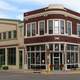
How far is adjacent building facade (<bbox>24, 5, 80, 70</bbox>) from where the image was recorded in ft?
182

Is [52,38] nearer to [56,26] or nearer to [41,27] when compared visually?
[56,26]

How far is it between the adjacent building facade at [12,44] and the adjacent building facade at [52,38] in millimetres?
2539

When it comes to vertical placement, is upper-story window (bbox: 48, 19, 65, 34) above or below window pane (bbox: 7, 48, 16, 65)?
above

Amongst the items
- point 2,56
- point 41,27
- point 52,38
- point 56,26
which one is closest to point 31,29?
point 41,27

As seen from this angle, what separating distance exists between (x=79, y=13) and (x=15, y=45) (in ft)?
45.2

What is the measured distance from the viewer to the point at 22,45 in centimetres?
6219

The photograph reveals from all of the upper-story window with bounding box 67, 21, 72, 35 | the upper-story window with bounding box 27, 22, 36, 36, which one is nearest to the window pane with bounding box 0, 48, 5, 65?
the upper-story window with bounding box 27, 22, 36, 36

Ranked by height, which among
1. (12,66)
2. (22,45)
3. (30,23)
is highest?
(30,23)

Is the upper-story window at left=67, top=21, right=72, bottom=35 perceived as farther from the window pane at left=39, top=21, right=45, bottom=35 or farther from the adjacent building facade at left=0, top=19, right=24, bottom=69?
the adjacent building facade at left=0, top=19, right=24, bottom=69

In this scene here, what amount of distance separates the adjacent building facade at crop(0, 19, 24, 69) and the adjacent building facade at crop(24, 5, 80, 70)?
2539mm

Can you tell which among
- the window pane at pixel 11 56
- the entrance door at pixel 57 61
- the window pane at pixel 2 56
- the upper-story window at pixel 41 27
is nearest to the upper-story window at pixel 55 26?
the upper-story window at pixel 41 27

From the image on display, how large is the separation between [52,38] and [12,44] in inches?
487

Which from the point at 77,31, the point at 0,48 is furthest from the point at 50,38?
the point at 0,48

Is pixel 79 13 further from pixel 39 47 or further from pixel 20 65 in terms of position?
pixel 20 65
